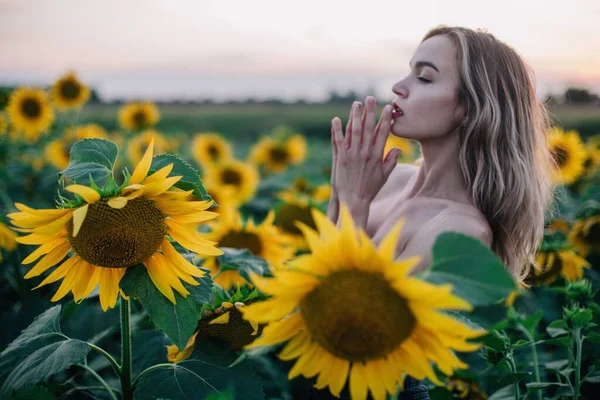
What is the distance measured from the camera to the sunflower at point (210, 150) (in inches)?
215

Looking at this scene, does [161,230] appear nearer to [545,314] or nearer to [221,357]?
[221,357]

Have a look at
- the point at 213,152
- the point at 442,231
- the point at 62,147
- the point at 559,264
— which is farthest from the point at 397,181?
the point at 62,147

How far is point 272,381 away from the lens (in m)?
1.95

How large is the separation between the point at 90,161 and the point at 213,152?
4.25 meters

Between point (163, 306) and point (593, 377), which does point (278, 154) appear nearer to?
point (593, 377)

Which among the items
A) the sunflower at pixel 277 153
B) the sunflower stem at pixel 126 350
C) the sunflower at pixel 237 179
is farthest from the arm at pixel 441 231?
the sunflower at pixel 277 153

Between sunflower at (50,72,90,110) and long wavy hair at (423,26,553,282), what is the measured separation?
4277 mm

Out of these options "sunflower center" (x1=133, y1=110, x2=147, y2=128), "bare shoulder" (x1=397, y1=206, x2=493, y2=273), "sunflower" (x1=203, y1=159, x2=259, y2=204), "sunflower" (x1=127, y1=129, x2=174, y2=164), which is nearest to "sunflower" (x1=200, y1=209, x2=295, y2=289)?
"bare shoulder" (x1=397, y1=206, x2=493, y2=273)

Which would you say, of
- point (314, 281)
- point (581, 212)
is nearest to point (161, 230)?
point (314, 281)

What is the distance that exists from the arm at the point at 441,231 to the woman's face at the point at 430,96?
0.31 meters

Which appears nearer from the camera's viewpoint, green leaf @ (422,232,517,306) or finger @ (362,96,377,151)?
green leaf @ (422,232,517,306)

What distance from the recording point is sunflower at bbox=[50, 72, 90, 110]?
5312 millimetres

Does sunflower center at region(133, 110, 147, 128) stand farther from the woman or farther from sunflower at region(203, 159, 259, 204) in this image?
the woman

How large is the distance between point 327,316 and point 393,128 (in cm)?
95
